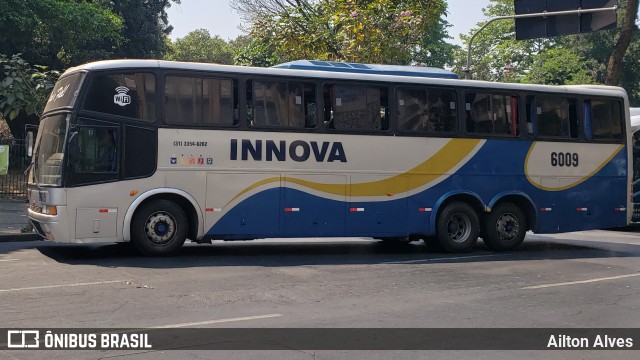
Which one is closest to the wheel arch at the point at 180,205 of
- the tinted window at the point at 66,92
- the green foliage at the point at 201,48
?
the tinted window at the point at 66,92

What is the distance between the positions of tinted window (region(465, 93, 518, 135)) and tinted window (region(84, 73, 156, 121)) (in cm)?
662

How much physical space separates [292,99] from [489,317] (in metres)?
6.67

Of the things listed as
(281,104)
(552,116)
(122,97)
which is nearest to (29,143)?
(122,97)

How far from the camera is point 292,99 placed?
13.9 metres

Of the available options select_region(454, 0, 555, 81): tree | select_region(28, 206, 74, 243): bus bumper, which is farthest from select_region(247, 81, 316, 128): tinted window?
select_region(454, 0, 555, 81): tree

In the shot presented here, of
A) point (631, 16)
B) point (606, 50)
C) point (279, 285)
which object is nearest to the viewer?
point (279, 285)

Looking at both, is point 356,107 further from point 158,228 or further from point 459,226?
point 158,228

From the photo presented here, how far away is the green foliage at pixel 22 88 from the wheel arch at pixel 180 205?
591 cm

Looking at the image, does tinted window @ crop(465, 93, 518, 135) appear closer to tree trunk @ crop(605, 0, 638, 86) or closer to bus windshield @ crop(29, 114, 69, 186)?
bus windshield @ crop(29, 114, 69, 186)

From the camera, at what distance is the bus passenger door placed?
13.8 m

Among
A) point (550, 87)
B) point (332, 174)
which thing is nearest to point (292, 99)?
point (332, 174)

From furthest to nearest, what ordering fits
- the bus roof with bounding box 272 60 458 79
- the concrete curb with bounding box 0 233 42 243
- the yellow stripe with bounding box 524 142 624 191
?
1. the yellow stripe with bounding box 524 142 624 191
2. the concrete curb with bounding box 0 233 42 243
3. the bus roof with bounding box 272 60 458 79

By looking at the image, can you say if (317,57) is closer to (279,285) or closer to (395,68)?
(395,68)

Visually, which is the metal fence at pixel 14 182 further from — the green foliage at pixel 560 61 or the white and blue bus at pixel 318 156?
the green foliage at pixel 560 61
